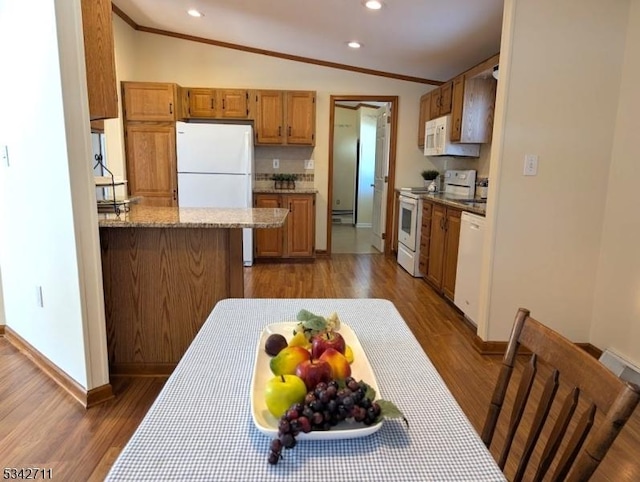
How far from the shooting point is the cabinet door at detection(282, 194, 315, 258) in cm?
500

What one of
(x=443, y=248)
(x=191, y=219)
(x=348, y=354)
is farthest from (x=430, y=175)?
(x=348, y=354)

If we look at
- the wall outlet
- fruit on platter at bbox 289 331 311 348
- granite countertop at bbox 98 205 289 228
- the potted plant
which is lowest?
fruit on platter at bbox 289 331 311 348

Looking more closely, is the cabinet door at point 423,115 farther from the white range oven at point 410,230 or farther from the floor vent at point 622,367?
the floor vent at point 622,367

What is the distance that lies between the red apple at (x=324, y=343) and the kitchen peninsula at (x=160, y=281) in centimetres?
136

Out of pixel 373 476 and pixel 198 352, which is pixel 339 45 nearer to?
pixel 198 352

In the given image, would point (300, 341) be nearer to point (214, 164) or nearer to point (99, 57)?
point (99, 57)

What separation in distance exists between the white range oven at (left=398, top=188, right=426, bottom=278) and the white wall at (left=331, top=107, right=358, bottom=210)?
13.2 ft

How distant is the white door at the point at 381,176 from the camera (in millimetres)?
5680

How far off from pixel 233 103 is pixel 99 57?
9.61ft

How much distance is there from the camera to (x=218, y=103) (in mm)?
4906

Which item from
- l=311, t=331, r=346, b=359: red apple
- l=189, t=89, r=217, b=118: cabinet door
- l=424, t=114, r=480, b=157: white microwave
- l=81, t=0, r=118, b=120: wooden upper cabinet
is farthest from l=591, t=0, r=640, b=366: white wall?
l=189, t=89, r=217, b=118: cabinet door

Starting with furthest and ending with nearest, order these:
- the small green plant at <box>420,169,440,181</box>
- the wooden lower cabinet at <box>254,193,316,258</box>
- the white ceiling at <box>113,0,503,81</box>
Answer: the small green plant at <box>420,169,440,181</box> < the wooden lower cabinet at <box>254,193,316,258</box> < the white ceiling at <box>113,0,503,81</box>

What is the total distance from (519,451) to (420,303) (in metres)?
1.99

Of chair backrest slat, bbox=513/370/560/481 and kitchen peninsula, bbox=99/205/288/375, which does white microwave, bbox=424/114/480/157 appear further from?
chair backrest slat, bbox=513/370/560/481
